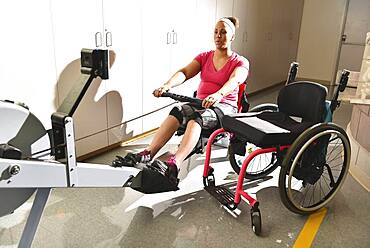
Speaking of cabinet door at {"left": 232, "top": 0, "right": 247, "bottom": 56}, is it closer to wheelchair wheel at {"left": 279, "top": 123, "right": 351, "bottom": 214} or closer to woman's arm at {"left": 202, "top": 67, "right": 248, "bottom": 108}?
woman's arm at {"left": 202, "top": 67, "right": 248, "bottom": 108}

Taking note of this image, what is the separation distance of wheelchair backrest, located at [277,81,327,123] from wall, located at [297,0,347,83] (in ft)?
16.2

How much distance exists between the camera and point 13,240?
1.89 meters

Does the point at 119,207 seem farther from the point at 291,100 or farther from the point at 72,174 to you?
the point at 291,100

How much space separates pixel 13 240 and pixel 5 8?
1395mm

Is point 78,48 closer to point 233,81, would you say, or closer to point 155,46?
point 155,46

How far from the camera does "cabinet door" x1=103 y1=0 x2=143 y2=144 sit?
2906 millimetres

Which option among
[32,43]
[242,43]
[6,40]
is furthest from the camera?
[242,43]

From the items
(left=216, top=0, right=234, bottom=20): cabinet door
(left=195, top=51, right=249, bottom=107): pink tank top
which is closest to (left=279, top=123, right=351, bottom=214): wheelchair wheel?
(left=195, top=51, right=249, bottom=107): pink tank top

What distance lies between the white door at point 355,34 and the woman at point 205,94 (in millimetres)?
4588

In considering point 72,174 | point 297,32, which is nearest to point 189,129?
point 72,174

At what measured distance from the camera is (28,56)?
2.34m

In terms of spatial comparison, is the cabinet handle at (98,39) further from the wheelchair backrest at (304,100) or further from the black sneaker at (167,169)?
the wheelchair backrest at (304,100)

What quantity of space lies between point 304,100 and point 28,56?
1891 millimetres

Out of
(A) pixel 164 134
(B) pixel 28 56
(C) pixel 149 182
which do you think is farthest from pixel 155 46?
(C) pixel 149 182
